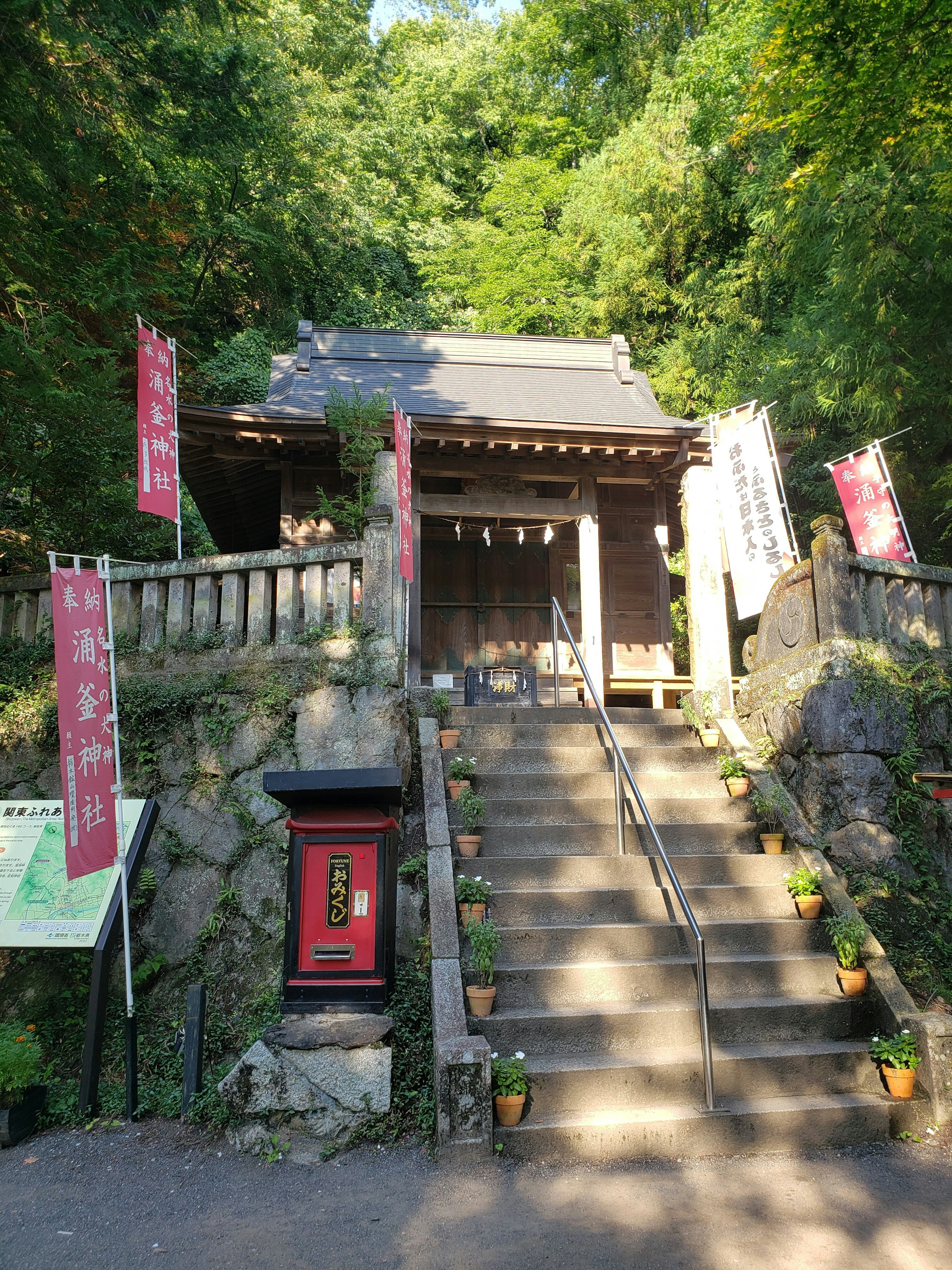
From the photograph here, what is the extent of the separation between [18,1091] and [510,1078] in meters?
2.81

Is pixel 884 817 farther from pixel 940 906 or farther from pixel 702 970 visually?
pixel 702 970

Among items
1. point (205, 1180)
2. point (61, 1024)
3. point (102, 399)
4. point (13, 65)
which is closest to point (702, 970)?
point (205, 1180)

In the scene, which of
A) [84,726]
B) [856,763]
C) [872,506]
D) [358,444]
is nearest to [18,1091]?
[84,726]

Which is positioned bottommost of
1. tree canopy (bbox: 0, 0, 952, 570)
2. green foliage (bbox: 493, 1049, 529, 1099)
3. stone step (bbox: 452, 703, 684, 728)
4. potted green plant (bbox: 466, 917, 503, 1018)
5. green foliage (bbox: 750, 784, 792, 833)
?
green foliage (bbox: 493, 1049, 529, 1099)

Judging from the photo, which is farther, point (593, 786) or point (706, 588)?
point (706, 588)

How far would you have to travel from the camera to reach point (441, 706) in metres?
7.19

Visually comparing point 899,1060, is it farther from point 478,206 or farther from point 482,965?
point 478,206

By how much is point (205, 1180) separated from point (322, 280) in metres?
22.9

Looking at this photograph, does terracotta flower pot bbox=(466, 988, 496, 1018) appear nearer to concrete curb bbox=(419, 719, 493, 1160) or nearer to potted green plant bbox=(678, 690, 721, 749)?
concrete curb bbox=(419, 719, 493, 1160)

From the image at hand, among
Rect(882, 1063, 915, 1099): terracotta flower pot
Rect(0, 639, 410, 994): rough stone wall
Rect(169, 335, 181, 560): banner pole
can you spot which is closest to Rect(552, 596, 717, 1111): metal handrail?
Rect(882, 1063, 915, 1099): terracotta flower pot

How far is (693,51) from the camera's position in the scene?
1962cm

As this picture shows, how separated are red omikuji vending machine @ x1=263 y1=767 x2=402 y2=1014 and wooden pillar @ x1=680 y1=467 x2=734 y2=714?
174 inches

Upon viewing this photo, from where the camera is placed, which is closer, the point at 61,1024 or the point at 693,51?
the point at 61,1024

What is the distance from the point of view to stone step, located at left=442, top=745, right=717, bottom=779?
6.82 metres
